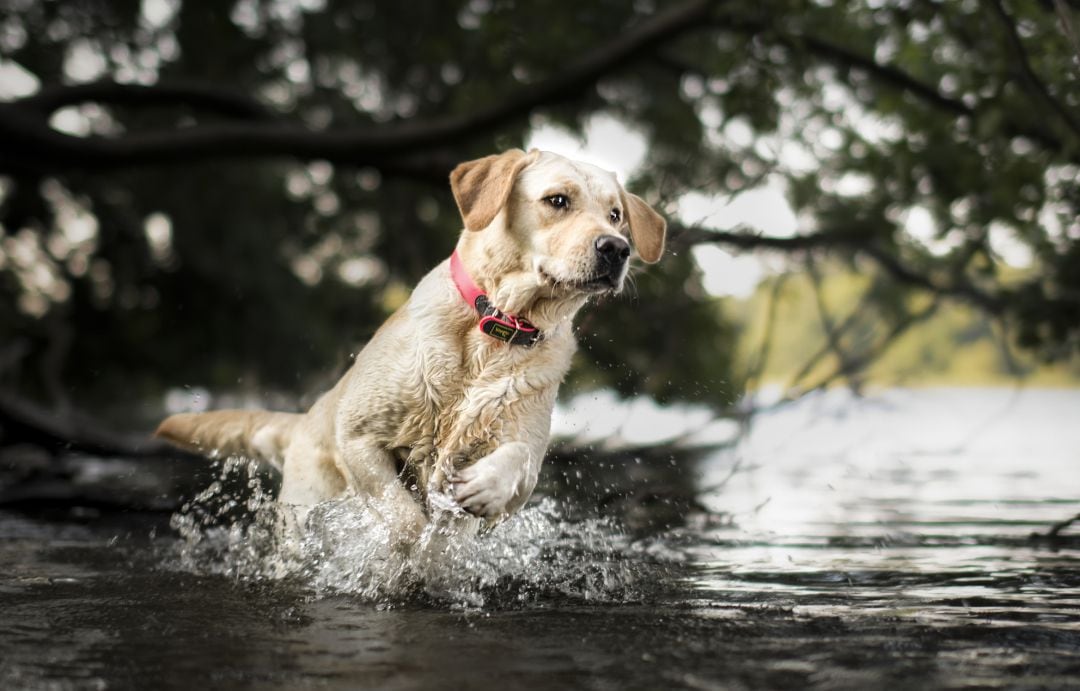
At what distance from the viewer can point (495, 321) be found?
5441 millimetres

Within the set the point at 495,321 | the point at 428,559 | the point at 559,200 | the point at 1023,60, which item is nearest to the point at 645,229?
the point at 559,200

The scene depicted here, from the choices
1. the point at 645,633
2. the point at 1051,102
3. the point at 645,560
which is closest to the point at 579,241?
the point at 645,633

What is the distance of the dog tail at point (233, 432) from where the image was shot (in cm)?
664

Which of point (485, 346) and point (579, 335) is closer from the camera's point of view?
point (485, 346)

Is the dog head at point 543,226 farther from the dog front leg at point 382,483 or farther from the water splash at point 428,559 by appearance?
the water splash at point 428,559

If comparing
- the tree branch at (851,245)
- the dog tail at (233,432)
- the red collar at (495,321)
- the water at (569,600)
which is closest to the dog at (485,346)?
the red collar at (495,321)

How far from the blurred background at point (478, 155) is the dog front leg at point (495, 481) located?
3.37 ft

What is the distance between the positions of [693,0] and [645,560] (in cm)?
532

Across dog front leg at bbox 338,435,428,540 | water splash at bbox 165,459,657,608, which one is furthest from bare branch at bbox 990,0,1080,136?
dog front leg at bbox 338,435,428,540

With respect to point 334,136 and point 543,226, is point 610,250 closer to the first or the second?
point 543,226

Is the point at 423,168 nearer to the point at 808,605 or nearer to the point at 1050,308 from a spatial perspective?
the point at 1050,308

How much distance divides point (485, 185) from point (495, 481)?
1.31 meters

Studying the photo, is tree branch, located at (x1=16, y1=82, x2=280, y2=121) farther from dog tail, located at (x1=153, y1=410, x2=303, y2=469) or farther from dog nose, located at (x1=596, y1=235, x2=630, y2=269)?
dog nose, located at (x1=596, y1=235, x2=630, y2=269)

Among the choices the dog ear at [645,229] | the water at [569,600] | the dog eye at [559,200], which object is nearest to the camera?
the water at [569,600]
